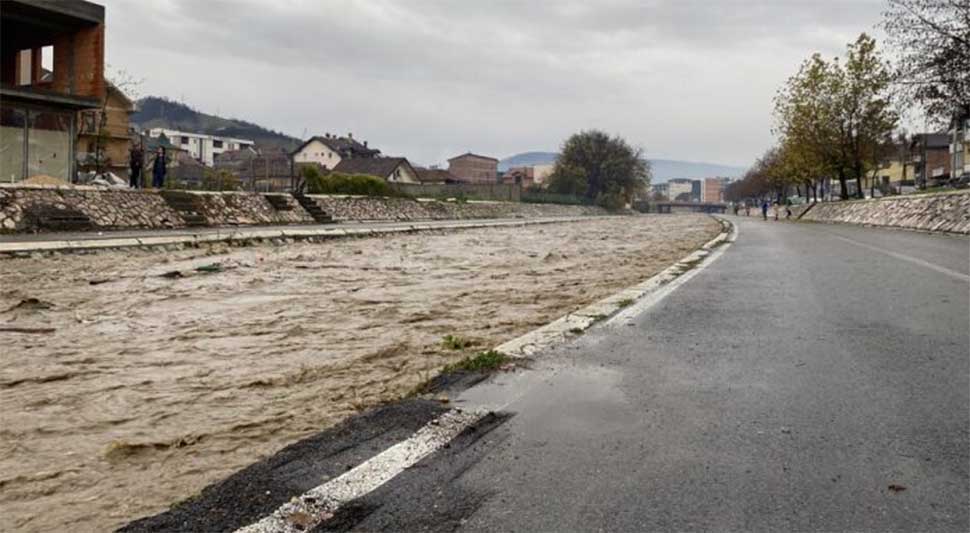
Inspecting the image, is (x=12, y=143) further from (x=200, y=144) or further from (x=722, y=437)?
(x=200, y=144)

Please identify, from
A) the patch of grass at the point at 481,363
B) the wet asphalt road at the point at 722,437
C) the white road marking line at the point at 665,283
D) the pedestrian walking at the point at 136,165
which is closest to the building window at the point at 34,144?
the pedestrian walking at the point at 136,165

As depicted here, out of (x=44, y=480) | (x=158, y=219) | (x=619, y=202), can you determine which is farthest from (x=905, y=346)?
(x=619, y=202)

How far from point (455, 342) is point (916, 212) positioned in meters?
30.8

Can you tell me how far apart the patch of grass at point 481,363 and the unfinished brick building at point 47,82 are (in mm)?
27211

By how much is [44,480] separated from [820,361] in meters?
4.97

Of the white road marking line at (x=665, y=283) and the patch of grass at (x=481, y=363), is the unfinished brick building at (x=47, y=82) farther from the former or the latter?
the patch of grass at (x=481, y=363)

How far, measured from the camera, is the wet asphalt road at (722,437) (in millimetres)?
2895

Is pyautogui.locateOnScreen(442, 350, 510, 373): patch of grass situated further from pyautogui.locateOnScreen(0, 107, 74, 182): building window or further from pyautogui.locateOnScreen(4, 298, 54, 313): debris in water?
pyautogui.locateOnScreen(0, 107, 74, 182): building window

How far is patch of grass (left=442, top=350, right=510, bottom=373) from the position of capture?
511 centimetres

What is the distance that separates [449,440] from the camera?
3664 millimetres

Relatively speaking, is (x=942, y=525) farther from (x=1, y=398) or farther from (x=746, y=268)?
(x=746, y=268)

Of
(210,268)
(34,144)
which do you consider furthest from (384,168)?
(210,268)

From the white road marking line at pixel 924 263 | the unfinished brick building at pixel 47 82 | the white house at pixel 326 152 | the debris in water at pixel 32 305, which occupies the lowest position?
the debris in water at pixel 32 305

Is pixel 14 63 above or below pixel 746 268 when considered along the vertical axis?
above
